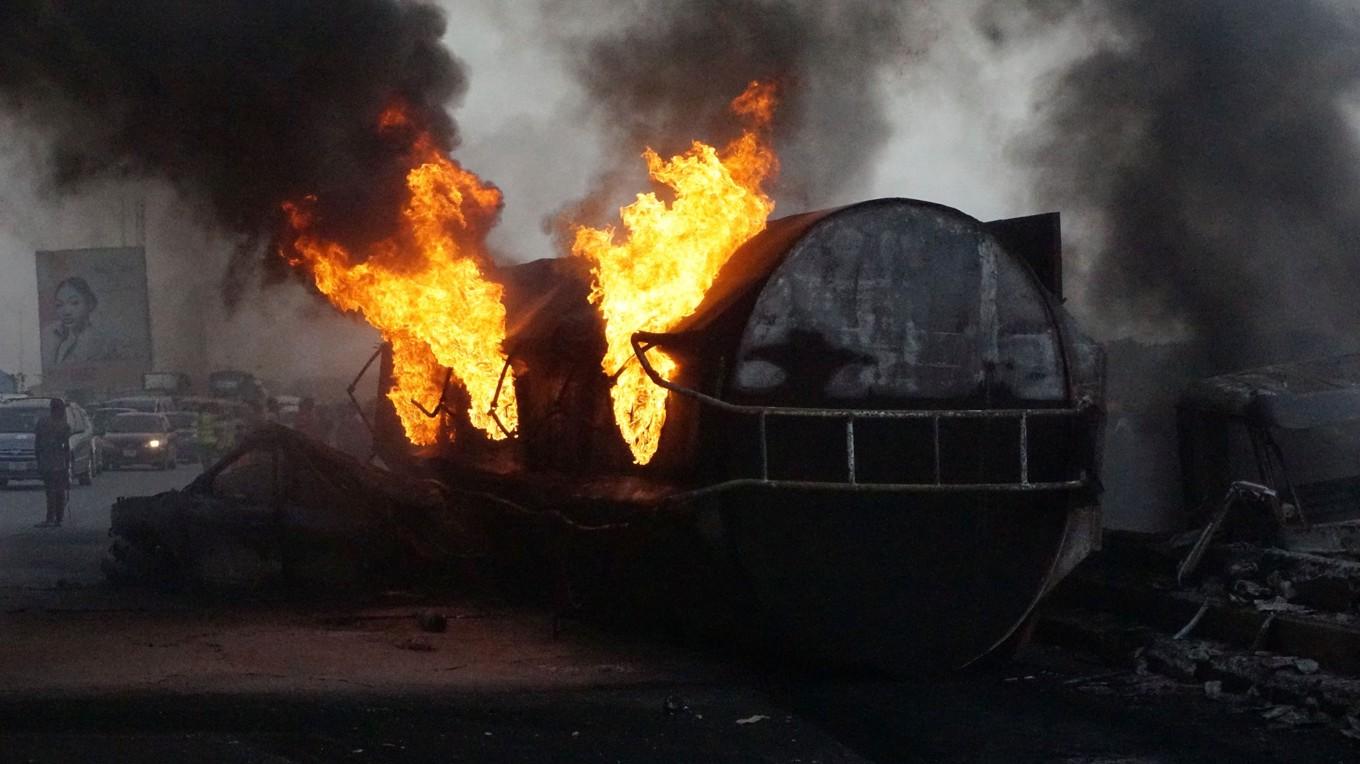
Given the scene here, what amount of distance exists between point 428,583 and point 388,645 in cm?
238

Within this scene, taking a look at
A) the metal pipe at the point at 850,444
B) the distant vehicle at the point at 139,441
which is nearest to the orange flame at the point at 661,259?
the metal pipe at the point at 850,444

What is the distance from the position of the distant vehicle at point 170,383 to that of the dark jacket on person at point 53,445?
28.8m

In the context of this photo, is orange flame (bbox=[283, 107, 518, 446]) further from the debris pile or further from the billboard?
the billboard

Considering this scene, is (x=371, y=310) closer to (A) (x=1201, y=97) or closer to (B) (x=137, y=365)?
(A) (x=1201, y=97)

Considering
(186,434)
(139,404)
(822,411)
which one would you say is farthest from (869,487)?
(186,434)

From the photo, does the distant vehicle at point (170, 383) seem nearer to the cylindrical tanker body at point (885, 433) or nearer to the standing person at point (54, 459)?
the standing person at point (54, 459)

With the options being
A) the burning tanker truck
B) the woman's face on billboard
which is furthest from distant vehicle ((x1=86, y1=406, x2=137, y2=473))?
the burning tanker truck

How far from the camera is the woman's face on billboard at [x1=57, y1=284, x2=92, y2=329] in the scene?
118 ft

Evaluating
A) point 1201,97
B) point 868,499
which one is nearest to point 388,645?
point 868,499

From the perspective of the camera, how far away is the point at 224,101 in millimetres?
13031

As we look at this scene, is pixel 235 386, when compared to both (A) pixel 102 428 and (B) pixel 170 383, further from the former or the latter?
(A) pixel 102 428

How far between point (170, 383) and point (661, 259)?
143 ft

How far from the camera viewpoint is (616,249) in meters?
9.74

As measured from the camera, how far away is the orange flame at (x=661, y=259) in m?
9.13
